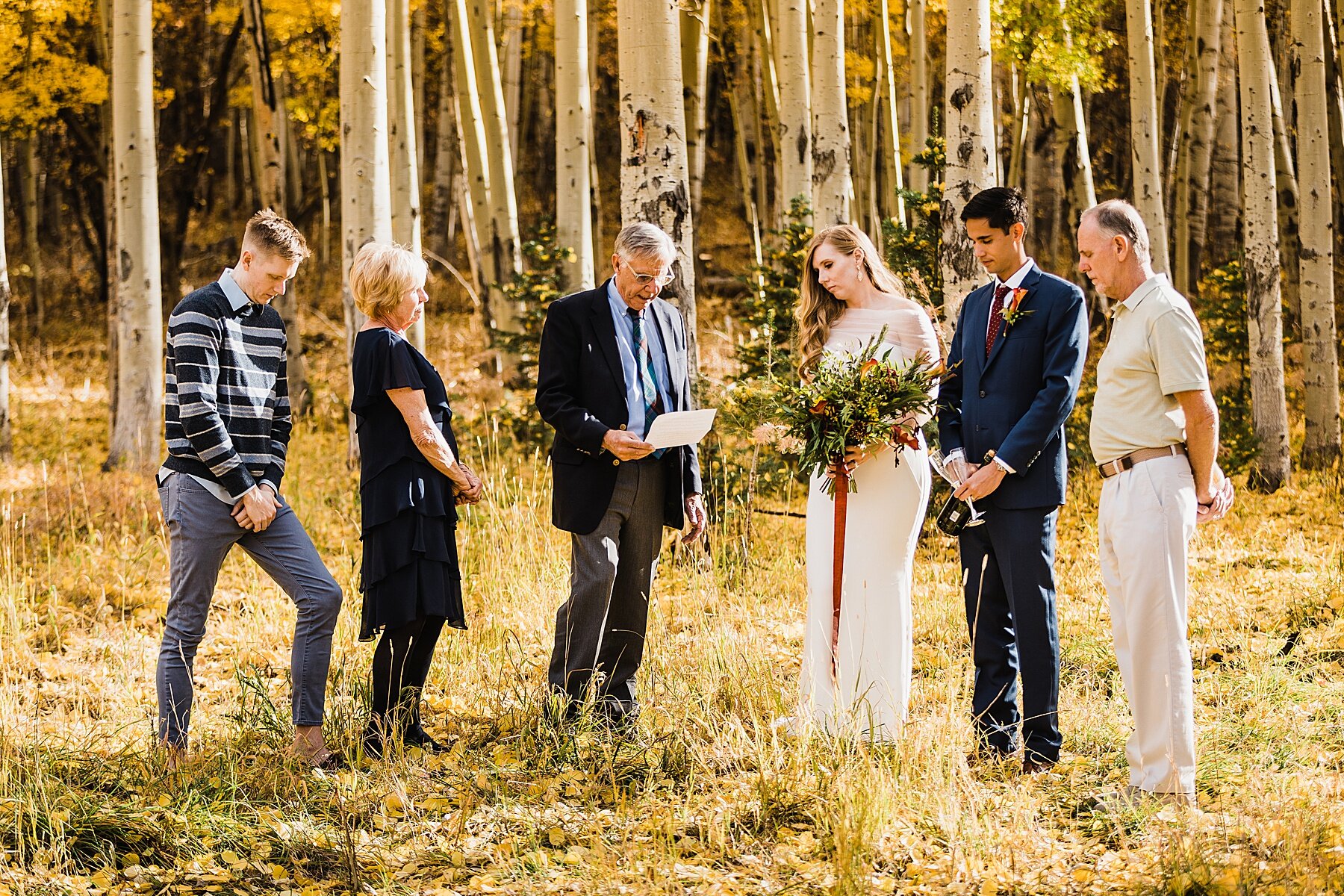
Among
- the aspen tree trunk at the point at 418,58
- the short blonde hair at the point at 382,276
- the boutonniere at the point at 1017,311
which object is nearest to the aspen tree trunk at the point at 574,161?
the aspen tree trunk at the point at 418,58

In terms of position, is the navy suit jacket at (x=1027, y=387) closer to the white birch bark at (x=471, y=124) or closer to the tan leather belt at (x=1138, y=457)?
the tan leather belt at (x=1138, y=457)

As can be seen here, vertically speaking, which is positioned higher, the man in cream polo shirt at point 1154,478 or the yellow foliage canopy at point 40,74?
the yellow foliage canopy at point 40,74

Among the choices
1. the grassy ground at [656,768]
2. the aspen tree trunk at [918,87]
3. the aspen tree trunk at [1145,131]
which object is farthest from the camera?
the aspen tree trunk at [918,87]

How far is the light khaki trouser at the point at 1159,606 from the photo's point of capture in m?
3.69

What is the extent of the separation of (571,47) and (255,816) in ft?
29.5

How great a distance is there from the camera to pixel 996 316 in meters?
4.36

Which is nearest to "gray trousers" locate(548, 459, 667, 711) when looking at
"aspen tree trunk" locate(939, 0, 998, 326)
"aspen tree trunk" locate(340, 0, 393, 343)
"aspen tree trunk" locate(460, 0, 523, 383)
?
"aspen tree trunk" locate(939, 0, 998, 326)

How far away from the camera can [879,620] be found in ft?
14.0

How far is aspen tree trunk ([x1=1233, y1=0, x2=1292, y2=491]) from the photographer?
31.9ft

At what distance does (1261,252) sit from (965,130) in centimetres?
423

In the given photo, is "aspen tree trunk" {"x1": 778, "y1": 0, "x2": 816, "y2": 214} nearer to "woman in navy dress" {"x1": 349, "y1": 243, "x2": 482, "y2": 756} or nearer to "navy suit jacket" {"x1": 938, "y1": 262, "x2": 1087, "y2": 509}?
"navy suit jacket" {"x1": 938, "y1": 262, "x2": 1087, "y2": 509}

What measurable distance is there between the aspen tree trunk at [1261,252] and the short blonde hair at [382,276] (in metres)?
8.31

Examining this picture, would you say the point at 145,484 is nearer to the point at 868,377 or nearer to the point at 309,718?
the point at 309,718

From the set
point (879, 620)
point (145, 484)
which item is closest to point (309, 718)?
point (879, 620)
